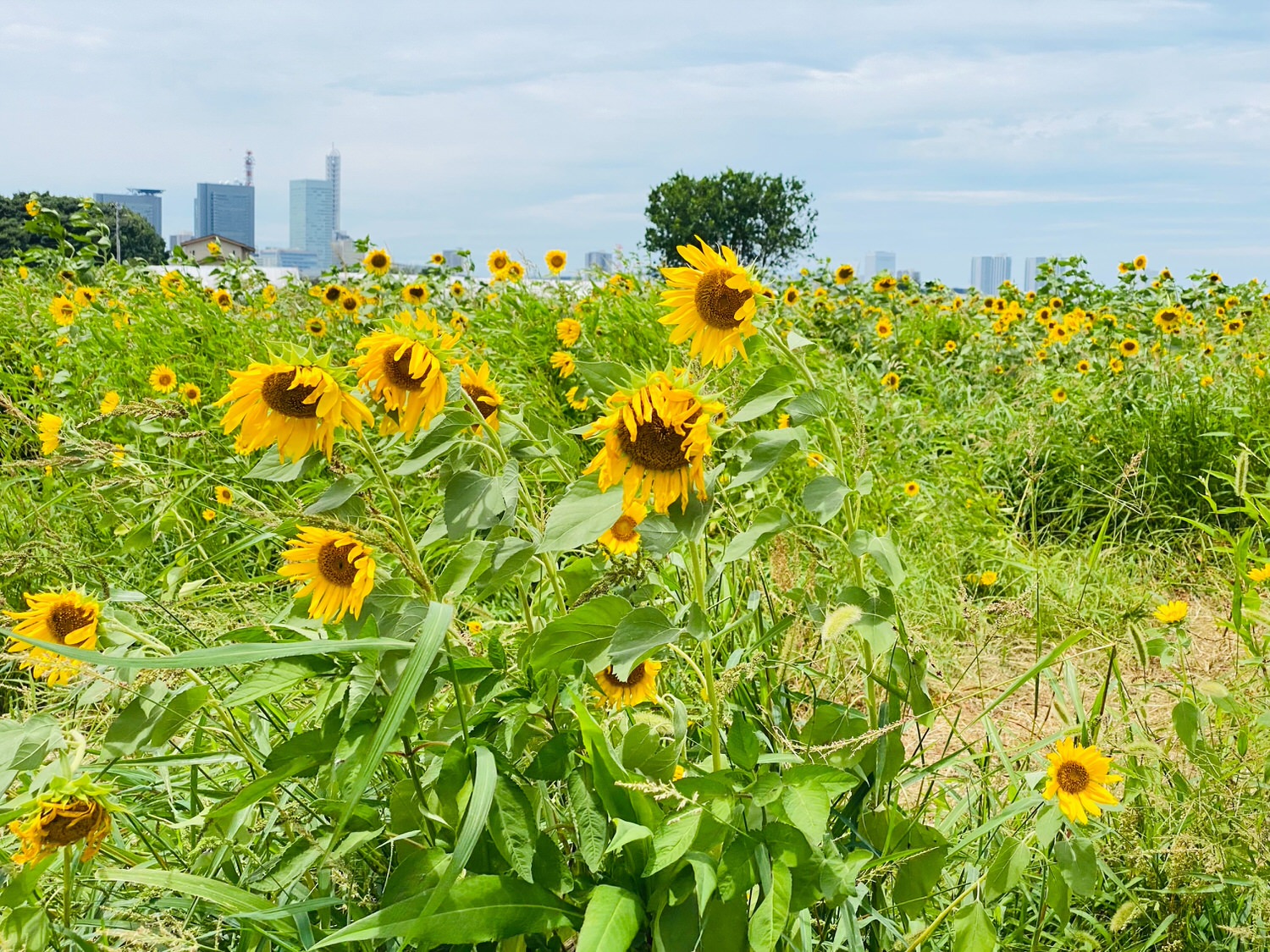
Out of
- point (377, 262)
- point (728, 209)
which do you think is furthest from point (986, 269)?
point (377, 262)

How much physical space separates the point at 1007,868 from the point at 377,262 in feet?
18.1

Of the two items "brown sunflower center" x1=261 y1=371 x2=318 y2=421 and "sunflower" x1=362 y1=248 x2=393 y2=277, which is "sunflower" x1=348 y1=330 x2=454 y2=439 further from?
"sunflower" x1=362 y1=248 x2=393 y2=277

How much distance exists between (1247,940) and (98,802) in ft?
5.07

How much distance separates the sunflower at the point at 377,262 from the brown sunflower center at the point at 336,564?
5.08m

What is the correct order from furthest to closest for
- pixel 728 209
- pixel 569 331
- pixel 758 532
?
pixel 728 209 → pixel 569 331 → pixel 758 532

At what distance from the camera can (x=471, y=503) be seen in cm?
103

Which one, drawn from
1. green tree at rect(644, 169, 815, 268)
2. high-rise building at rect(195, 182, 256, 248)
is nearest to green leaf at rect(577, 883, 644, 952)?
green tree at rect(644, 169, 815, 268)

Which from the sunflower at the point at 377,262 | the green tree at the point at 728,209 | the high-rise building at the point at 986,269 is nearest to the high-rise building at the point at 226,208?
the high-rise building at the point at 986,269

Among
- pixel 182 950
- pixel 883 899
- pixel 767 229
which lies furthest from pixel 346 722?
pixel 767 229

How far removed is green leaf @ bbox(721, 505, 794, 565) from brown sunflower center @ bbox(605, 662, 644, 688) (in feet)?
1.05

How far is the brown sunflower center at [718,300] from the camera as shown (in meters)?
1.19

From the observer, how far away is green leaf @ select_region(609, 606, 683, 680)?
97cm

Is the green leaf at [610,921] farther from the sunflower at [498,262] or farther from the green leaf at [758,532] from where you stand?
the sunflower at [498,262]

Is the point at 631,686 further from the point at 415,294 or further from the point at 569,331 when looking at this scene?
the point at 415,294
